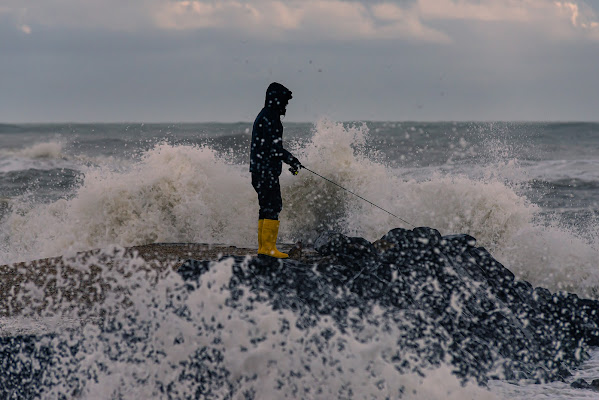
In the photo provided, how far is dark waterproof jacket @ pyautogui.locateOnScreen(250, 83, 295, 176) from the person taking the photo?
6125mm

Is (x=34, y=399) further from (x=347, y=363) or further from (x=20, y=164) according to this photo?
(x=20, y=164)

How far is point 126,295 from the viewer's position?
540 centimetres

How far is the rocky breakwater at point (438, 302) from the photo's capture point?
16.9ft

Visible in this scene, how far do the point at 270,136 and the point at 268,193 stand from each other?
1.82ft

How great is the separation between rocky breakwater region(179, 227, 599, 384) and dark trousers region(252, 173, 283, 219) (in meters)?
0.55

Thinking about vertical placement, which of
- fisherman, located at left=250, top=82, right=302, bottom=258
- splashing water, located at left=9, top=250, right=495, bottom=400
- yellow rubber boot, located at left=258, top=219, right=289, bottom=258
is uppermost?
fisherman, located at left=250, top=82, right=302, bottom=258

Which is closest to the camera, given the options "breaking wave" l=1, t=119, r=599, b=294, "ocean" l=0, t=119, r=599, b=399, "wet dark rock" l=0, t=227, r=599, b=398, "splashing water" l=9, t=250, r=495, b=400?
"splashing water" l=9, t=250, r=495, b=400

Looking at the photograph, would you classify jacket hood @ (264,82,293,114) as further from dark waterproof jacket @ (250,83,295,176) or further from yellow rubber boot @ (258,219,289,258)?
yellow rubber boot @ (258,219,289,258)

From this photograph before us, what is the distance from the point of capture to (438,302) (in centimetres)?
579

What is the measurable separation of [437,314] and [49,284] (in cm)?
353

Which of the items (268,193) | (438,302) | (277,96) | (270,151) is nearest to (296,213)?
(268,193)

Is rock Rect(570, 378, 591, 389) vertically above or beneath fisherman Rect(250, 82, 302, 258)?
beneath

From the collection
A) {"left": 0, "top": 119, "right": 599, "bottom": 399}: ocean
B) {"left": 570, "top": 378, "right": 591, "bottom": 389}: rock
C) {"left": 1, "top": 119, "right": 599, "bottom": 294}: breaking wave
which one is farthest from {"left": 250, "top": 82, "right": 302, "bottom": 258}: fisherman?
{"left": 570, "top": 378, "right": 591, "bottom": 389}: rock

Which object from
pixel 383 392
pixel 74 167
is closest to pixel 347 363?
pixel 383 392
